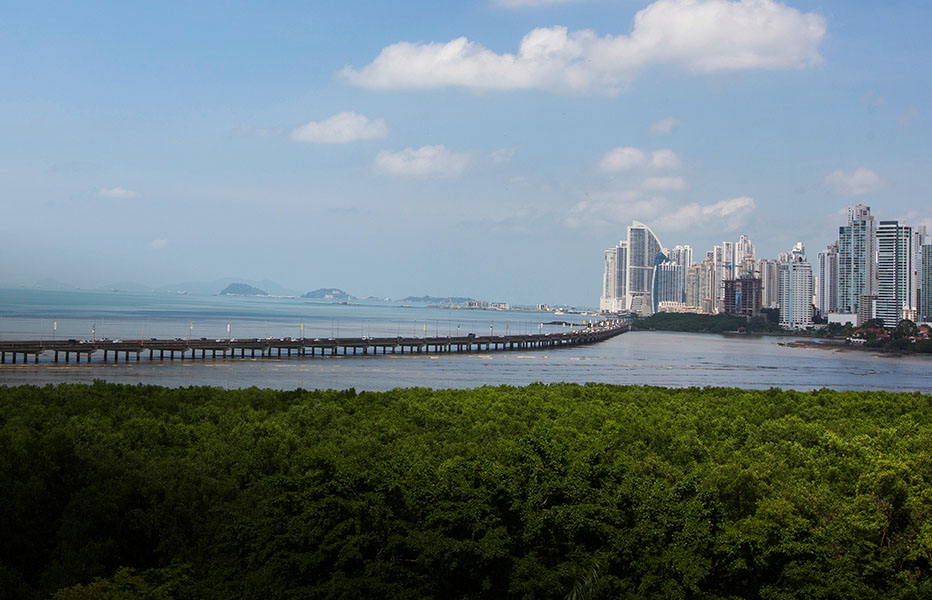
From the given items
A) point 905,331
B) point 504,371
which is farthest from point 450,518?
point 905,331

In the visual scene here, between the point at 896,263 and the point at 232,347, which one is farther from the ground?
the point at 896,263

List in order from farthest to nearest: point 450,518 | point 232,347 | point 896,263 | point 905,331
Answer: point 896,263
point 905,331
point 232,347
point 450,518

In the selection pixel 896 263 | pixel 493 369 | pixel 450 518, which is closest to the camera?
pixel 450 518

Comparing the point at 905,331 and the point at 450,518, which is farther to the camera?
the point at 905,331

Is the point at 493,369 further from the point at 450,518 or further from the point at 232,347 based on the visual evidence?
the point at 450,518

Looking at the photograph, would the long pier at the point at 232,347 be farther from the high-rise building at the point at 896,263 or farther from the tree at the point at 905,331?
the high-rise building at the point at 896,263

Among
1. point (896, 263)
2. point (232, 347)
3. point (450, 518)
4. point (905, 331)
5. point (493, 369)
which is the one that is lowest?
point (493, 369)

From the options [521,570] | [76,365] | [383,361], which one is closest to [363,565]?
[521,570]

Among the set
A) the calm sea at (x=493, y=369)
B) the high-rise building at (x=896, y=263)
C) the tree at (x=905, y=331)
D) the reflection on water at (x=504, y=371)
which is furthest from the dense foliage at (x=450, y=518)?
the high-rise building at (x=896, y=263)

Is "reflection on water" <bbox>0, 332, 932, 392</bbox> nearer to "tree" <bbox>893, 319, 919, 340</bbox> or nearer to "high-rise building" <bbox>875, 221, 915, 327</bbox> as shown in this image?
"tree" <bbox>893, 319, 919, 340</bbox>
